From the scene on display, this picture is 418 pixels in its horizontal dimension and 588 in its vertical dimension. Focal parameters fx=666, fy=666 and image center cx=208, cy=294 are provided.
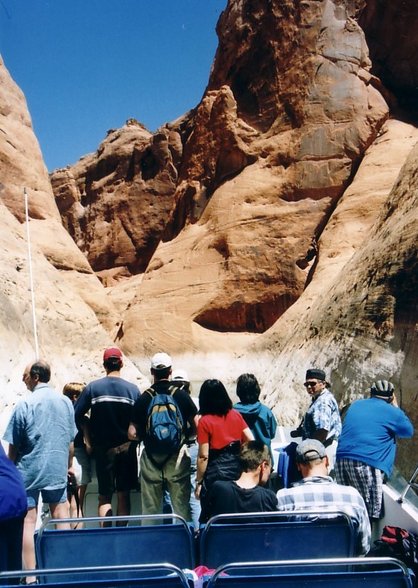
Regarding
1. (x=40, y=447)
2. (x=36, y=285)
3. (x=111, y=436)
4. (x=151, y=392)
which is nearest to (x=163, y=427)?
(x=151, y=392)

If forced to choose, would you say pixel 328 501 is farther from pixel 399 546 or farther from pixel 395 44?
pixel 395 44

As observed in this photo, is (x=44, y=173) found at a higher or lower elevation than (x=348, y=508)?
higher

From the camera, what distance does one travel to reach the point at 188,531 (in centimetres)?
336

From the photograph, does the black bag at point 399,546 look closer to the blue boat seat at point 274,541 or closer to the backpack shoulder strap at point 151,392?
the blue boat seat at point 274,541

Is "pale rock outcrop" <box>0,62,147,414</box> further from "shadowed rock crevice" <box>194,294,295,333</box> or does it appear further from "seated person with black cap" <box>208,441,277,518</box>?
"seated person with black cap" <box>208,441,277,518</box>

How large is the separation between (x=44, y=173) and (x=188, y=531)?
24759mm

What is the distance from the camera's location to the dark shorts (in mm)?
5250

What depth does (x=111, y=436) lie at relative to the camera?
17.2 ft

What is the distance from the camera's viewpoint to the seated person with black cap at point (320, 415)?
5434 millimetres

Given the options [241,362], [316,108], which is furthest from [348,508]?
[316,108]

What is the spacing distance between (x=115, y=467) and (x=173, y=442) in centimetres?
71

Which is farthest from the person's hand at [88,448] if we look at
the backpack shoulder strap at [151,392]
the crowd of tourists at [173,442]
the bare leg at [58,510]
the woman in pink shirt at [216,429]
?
Result: the woman in pink shirt at [216,429]

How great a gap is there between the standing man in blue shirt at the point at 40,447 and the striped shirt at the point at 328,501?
5.66 ft

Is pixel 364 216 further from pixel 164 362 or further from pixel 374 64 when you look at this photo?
pixel 164 362
